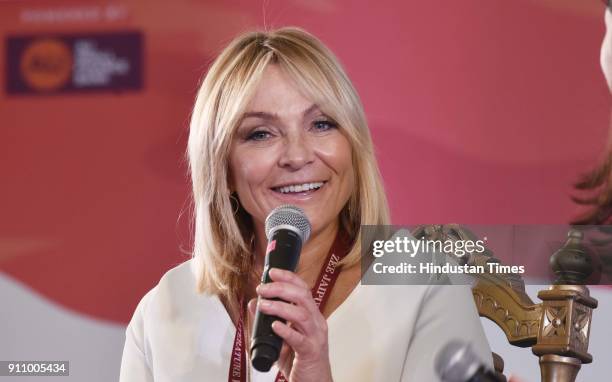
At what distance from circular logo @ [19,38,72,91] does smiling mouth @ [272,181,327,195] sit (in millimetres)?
1253

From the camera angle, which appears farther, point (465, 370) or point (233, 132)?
point (233, 132)

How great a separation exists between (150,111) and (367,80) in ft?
2.17

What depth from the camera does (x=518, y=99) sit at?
259 centimetres

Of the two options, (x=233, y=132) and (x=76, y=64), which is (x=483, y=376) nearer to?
(x=233, y=132)

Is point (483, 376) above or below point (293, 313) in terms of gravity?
below

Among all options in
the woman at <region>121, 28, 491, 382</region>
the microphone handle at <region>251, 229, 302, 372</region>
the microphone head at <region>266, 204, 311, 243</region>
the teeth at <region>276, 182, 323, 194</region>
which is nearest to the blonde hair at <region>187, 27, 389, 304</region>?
the woman at <region>121, 28, 491, 382</region>

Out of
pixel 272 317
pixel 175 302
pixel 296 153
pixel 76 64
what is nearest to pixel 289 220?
pixel 272 317

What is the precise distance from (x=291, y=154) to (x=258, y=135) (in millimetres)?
104

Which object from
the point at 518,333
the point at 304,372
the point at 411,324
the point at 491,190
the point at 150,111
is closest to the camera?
the point at 304,372

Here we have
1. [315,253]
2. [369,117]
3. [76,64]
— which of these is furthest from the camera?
[76,64]

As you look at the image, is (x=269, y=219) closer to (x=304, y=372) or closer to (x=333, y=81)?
(x=304, y=372)

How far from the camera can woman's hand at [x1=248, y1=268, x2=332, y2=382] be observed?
128 centimetres

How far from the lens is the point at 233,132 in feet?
6.37

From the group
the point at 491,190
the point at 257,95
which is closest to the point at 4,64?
the point at 257,95
